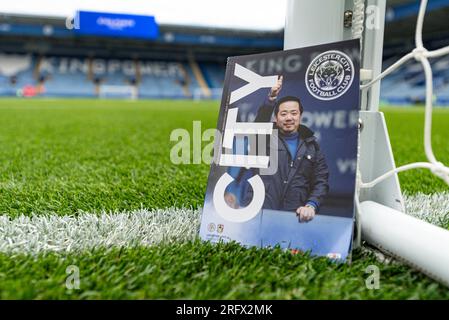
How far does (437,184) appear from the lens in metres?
1.35

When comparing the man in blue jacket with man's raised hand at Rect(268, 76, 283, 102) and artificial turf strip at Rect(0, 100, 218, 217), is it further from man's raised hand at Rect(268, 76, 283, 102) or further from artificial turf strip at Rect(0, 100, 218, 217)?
artificial turf strip at Rect(0, 100, 218, 217)

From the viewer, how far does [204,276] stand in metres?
0.61

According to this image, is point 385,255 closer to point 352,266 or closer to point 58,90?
point 352,266

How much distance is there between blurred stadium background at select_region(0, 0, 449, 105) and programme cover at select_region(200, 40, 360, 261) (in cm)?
1565

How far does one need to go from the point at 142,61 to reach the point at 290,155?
74.3 feet

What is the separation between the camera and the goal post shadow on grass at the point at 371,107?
68 centimetres

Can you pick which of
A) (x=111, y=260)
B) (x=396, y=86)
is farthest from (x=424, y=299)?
(x=396, y=86)

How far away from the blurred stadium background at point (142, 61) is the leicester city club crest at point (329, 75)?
15693 millimetres

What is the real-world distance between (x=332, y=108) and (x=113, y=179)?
917 millimetres

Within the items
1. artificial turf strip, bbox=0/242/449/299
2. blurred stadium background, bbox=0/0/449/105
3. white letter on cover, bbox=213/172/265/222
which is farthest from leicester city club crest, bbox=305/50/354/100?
blurred stadium background, bbox=0/0/449/105

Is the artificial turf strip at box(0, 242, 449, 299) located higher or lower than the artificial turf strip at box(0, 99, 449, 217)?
lower

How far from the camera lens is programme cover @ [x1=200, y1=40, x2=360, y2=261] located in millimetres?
702

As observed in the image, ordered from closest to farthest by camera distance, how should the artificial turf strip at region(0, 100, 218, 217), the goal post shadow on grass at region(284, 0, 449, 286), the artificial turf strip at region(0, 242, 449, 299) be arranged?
the artificial turf strip at region(0, 242, 449, 299), the goal post shadow on grass at region(284, 0, 449, 286), the artificial turf strip at region(0, 100, 218, 217)

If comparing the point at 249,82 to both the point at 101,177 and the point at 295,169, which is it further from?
the point at 101,177
